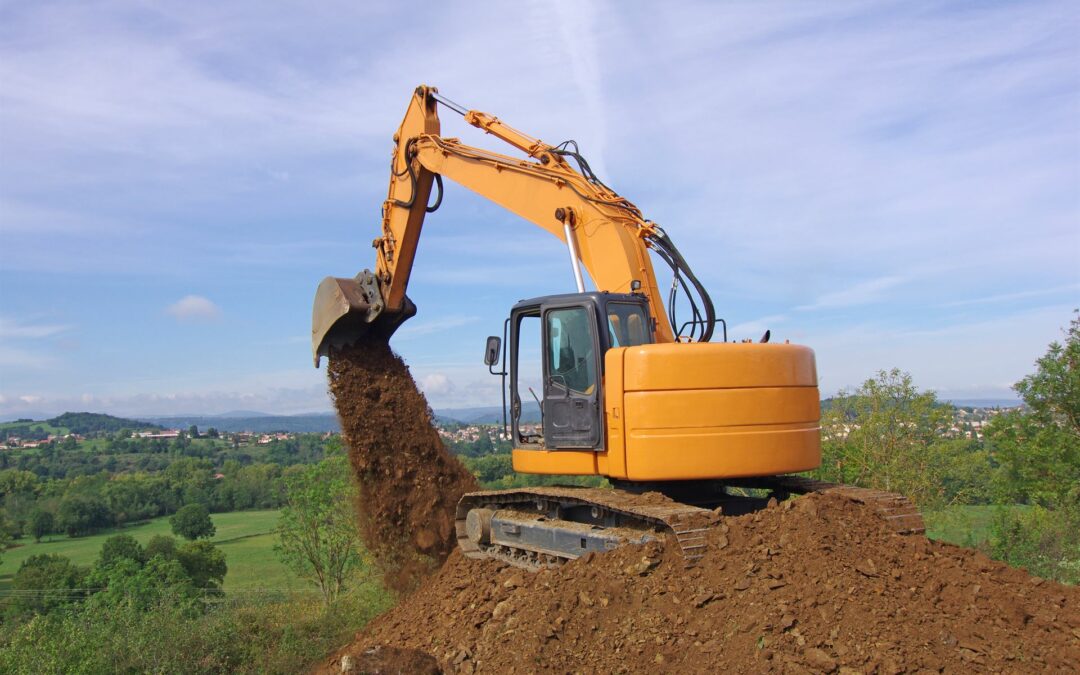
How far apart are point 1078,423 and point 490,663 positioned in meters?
19.0

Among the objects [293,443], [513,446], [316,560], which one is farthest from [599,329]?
[293,443]

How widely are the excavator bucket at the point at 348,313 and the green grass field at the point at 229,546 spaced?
2008 cm

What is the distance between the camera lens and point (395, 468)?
8914 millimetres

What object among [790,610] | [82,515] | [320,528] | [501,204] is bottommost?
[82,515]

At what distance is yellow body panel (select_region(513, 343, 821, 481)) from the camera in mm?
6098

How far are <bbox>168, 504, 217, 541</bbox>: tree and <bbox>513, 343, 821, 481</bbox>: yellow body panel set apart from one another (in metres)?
35.3

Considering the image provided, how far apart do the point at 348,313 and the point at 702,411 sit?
4.44m

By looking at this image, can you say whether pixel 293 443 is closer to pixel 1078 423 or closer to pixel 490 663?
pixel 1078 423

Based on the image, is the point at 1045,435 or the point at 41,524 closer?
the point at 1045,435

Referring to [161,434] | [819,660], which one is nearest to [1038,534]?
[819,660]

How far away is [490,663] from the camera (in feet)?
17.4

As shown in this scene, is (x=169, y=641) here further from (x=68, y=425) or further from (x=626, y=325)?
(x=68, y=425)

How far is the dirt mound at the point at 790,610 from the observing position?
4480mm

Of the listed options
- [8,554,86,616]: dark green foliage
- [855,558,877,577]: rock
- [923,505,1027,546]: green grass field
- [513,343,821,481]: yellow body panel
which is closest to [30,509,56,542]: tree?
[8,554,86,616]: dark green foliage
